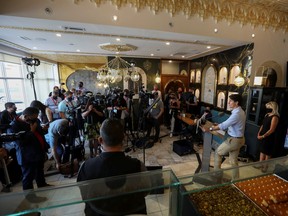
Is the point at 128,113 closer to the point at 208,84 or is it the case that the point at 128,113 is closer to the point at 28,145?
the point at 28,145

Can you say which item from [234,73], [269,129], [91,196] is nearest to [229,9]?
[234,73]

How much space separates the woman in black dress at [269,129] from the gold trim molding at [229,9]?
236 centimetres

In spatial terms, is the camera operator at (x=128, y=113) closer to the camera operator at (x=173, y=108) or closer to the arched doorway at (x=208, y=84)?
the camera operator at (x=173, y=108)

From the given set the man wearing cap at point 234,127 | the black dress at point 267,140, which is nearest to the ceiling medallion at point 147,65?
the man wearing cap at point 234,127

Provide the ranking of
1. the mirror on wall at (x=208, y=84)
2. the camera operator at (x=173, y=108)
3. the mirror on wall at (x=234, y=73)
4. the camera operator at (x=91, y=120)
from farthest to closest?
1. the mirror on wall at (x=208, y=84)
2. the camera operator at (x=173, y=108)
3. the mirror on wall at (x=234, y=73)
4. the camera operator at (x=91, y=120)

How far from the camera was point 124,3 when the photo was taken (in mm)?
2955

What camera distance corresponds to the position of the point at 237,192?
4.15 feet

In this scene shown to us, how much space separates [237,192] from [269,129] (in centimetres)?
248

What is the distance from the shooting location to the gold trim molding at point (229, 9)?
308 cm

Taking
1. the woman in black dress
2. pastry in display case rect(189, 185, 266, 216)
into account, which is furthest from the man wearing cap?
pastry in display case rect(189, 185, 266, 216)

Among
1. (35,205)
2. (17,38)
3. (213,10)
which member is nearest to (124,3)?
(213,10)

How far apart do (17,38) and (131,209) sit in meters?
5.12

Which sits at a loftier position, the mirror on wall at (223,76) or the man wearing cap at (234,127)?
the mirror on wall at (223,76)

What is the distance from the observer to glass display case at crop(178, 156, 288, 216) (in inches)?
43.9
